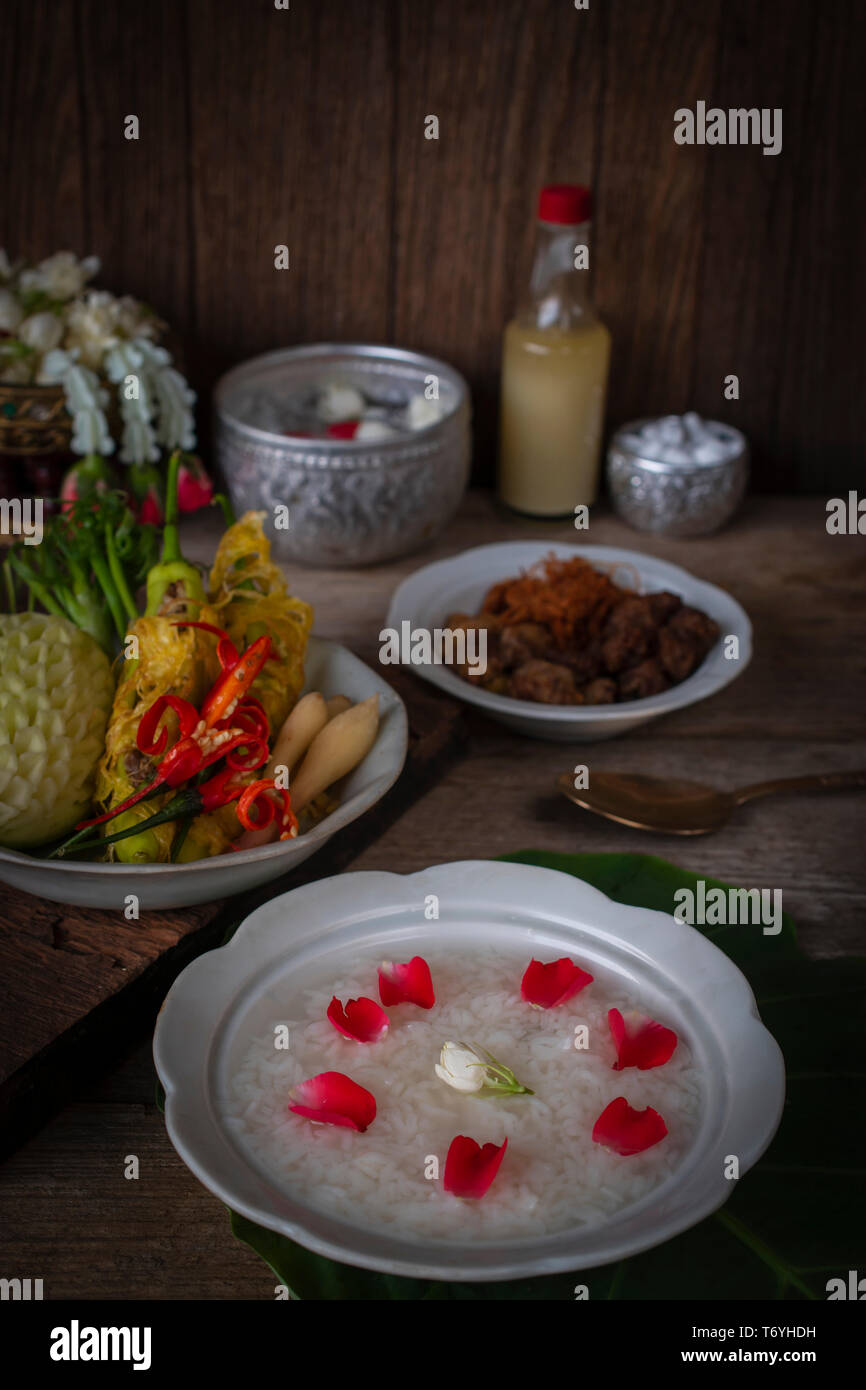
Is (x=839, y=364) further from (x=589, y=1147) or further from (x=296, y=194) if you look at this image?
(x=589, y=1147)

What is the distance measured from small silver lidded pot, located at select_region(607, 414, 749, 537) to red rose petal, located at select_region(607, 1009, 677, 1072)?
3.20 feet

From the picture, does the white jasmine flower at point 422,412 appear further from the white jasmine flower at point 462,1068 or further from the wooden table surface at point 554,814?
the white jasmine flower at point 462,1068

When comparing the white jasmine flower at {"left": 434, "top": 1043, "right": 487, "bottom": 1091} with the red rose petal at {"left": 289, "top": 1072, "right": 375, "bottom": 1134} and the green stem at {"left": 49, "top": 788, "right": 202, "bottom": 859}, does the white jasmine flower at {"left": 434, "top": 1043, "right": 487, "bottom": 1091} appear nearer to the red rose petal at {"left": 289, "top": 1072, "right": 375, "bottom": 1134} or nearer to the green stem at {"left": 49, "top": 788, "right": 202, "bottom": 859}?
the red rose petal at {"left": 289, "top": 1072, "right": 375, "bottom": 1134}

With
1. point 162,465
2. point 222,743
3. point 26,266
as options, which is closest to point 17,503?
point 162,465

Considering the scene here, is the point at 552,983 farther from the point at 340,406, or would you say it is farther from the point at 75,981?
the point at 340,406

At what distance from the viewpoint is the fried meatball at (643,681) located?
1.28 meters

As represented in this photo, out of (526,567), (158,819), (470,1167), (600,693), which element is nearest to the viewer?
(470,1167)

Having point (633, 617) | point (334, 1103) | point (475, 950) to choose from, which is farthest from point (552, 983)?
point (633, 617)

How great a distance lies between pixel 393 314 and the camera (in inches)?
70.6

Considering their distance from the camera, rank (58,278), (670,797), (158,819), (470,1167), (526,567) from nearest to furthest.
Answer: (470,1167) < (158,819) < (670,797) < (526,567) < (58,278)

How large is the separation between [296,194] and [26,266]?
0.38m

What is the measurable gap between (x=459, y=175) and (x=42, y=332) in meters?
0.60

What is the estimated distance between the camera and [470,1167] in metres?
0.72
